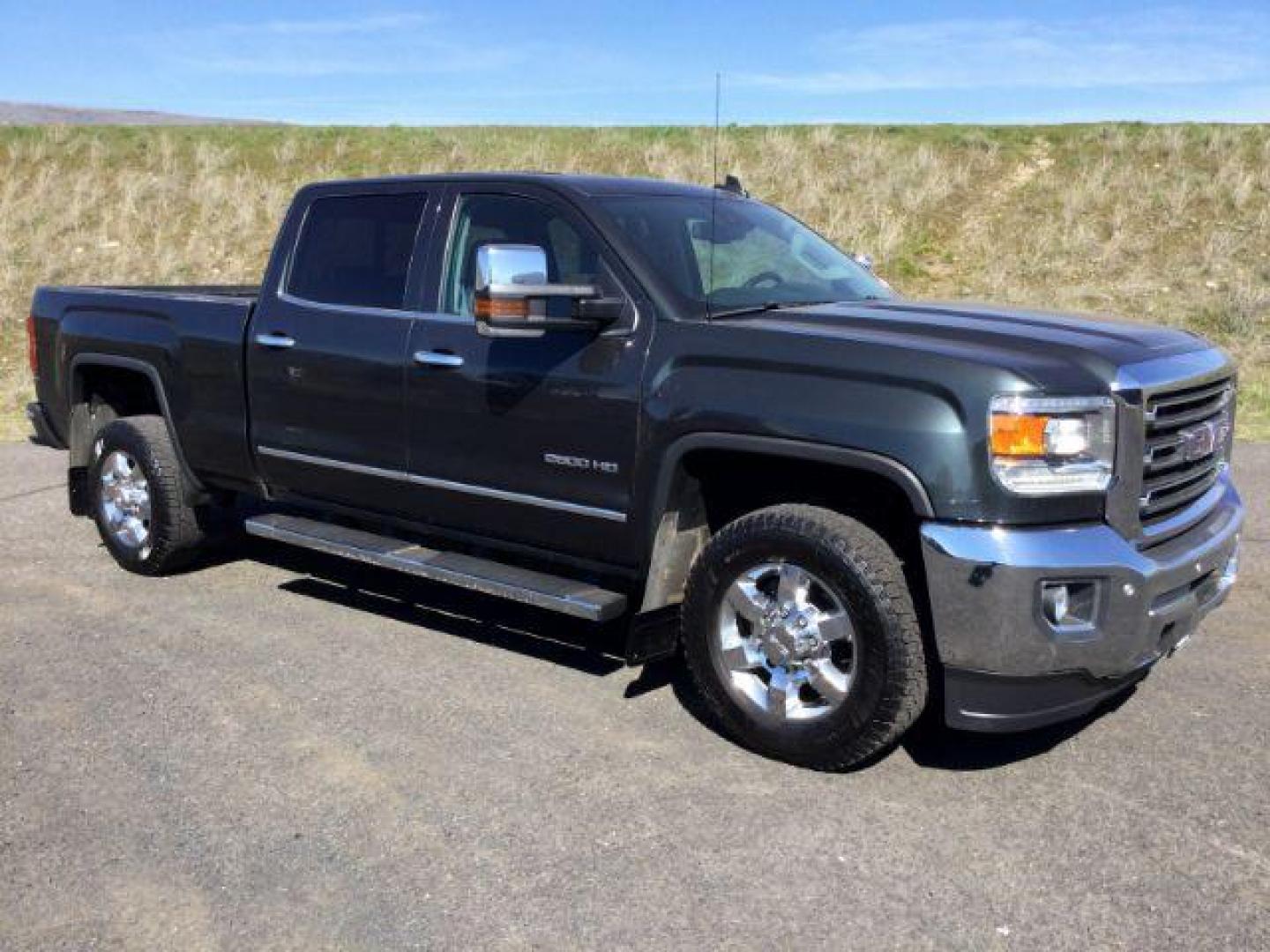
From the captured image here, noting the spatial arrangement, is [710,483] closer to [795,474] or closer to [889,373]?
[795,474]

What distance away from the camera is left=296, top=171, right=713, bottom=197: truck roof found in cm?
505

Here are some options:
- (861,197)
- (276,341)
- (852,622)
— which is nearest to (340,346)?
(276,341)

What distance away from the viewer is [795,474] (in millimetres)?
4406

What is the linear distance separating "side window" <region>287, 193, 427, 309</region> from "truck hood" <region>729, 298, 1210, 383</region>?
1706mm

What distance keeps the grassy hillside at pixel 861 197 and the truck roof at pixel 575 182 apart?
34.0 feet

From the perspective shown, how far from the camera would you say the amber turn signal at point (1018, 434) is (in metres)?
3.72

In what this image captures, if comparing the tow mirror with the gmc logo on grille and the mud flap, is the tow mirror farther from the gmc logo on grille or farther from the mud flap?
the gmc logo on grille

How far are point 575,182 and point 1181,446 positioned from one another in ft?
8.08

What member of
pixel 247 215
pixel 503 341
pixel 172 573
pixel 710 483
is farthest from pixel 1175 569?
pixel 247 215

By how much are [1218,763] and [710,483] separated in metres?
1.93

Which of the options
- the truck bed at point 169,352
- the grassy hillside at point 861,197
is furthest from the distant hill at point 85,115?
the truck bed at point 169,352

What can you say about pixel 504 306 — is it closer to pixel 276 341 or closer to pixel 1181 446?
pixel 276 341

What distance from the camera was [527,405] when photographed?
478 cm

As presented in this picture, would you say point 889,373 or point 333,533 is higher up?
point 889,373
